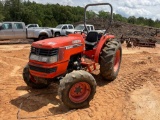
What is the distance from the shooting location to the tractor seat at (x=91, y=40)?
7.53 m

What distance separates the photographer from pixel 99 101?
A: 6.34m

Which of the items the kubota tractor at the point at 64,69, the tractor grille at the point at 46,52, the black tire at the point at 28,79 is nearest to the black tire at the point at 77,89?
the kubota tractor at the point at 64,69

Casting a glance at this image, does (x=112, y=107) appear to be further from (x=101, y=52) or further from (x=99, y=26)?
(x=99, y=26)

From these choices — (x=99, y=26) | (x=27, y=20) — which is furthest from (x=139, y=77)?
(x=27, y=20)

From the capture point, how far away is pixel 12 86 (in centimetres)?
739

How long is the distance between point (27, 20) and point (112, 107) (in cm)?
4073

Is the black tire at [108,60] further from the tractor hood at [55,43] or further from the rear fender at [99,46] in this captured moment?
the tractor hood at [55,43]

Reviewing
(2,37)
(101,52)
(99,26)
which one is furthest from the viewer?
(99,26)

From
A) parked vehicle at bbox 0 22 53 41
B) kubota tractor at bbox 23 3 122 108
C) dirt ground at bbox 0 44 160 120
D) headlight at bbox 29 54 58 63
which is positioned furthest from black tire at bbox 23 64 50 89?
parked vehicle at bbox 0 22 53 41

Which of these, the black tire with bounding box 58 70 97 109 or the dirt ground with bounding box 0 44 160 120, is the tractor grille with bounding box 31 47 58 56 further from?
the dirt ground with bounding box 0 44 160 120

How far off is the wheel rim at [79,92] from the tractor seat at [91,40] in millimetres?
1921

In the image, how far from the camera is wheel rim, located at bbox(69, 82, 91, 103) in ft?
19.0

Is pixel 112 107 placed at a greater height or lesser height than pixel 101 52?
lesser

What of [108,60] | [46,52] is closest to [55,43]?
[46,52]
